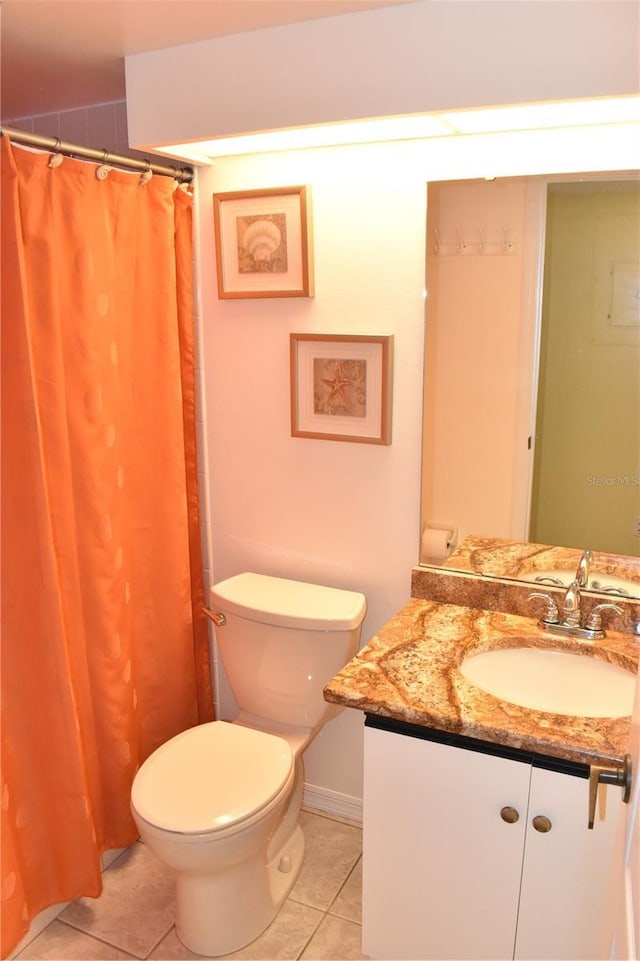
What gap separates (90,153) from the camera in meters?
1.83

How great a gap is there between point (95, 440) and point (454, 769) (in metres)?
1.16

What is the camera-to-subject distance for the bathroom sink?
187 centimetres

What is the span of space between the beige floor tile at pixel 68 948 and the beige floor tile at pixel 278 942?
106 mm

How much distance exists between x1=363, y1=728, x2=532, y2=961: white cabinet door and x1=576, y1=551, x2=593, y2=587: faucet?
0.55 m

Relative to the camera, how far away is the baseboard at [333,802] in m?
2.41

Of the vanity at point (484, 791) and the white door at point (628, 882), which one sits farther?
the vanity at point (484, 791)

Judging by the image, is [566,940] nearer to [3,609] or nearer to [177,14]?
[3,609]

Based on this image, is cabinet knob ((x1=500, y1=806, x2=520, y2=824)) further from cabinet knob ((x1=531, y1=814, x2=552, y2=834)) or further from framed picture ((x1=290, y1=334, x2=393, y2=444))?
framed picture ((x1=290, y1=334, x2=393, y2=444))

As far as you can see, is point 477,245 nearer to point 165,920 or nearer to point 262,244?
point 262,244

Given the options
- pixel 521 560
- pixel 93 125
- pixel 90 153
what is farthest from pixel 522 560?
pixel 93 125

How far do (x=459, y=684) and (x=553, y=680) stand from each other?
1.00 feet

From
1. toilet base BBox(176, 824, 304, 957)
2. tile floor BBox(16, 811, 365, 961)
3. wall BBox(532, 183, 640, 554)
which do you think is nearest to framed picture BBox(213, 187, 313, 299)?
wall BBox(532, 183, 640, 554)

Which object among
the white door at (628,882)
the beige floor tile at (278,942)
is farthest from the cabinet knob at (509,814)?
the beige floor tile at (278,942)

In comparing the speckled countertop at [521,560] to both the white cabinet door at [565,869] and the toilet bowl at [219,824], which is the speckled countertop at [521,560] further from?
the toilet bowl at [219,824]
